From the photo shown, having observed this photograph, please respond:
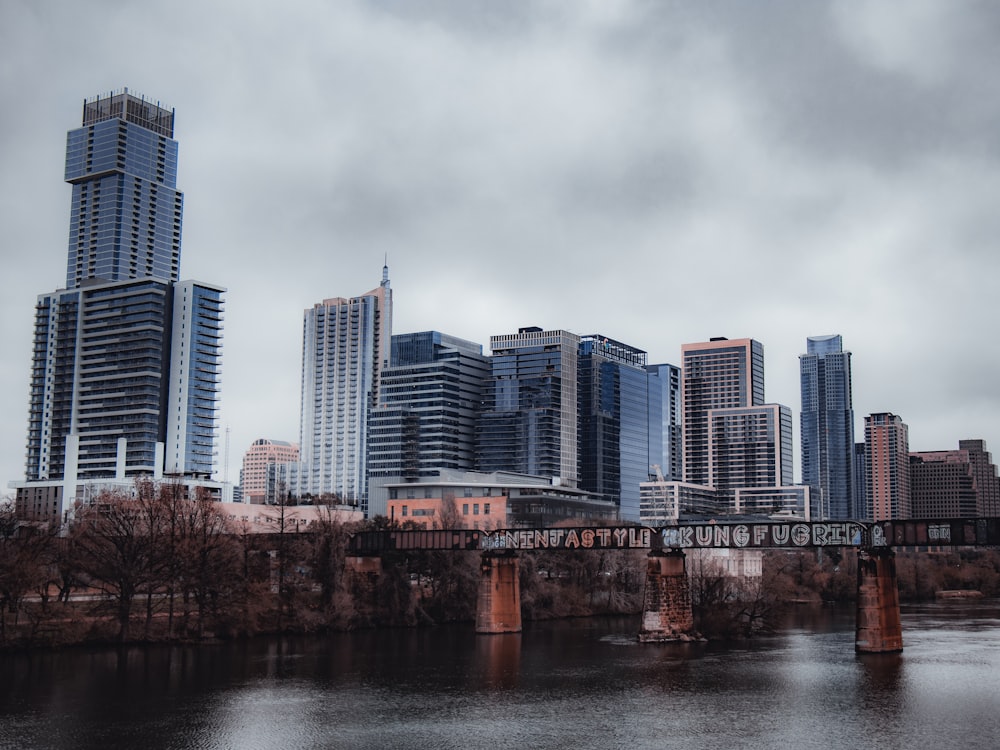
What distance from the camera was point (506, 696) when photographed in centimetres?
7219

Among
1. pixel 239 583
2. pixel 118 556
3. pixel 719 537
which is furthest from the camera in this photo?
pixel 239 583

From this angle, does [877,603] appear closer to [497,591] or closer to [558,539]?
[558,539]

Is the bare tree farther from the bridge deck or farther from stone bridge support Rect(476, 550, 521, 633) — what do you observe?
stone bridge support Rect(476, 550, 521, 633)

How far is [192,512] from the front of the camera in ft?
374

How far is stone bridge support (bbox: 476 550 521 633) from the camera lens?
116 meters

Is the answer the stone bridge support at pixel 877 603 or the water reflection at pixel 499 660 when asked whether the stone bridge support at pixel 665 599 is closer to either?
the water reflection at pixel 499 660

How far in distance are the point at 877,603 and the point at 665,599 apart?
19398 millimetres

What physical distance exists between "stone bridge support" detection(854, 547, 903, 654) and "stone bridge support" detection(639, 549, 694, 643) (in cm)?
1642

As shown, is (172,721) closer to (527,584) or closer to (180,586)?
(180,586)

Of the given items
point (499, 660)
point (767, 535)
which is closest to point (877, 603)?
point (767, 535)


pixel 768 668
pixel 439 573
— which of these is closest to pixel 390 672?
pixel 768 668

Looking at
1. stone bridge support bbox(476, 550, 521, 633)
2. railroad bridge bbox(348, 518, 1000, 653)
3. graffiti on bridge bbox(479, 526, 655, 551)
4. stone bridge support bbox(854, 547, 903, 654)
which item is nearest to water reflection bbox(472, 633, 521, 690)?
stone bridge support bbox(476, 550, 521, 633)

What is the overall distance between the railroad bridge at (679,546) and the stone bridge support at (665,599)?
9cm

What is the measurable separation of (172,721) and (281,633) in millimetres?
53642
